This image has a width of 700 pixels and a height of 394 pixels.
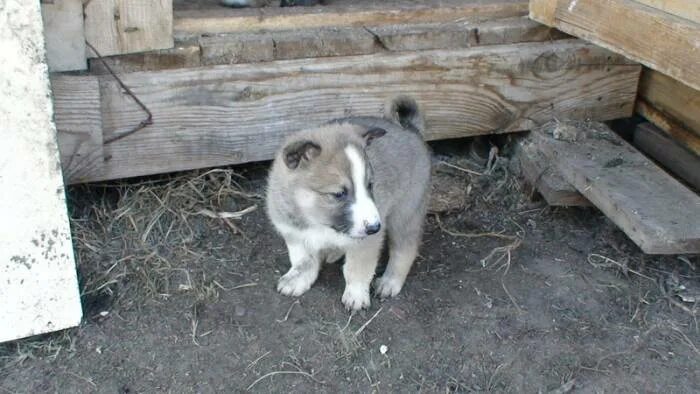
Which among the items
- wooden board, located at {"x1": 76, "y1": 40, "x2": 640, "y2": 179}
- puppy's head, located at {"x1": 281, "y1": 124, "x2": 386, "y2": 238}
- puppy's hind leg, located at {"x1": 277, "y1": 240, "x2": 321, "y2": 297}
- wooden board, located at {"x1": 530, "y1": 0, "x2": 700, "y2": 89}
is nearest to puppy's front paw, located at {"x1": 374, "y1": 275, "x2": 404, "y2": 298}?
puppy's hind leg, located at {"x1": 277, "y1": 240, "x2": 321, "y2": 297}

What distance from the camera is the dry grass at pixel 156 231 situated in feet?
12.1

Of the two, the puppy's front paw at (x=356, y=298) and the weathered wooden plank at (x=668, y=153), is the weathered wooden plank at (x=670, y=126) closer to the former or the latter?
the weathered wooden plank at (x=668, y=153)

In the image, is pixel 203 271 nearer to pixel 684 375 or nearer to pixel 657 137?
pixel 684 375

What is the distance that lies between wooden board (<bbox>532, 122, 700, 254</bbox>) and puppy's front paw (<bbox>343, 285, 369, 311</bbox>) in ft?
4.45

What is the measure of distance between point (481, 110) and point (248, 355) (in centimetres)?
215

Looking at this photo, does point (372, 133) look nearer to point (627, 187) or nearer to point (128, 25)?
point (128, 25)

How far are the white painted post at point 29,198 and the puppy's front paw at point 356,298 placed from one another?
4.02 feet

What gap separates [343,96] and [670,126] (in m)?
2.10

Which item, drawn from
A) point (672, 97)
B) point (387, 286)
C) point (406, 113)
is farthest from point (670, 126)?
point (387, 286)

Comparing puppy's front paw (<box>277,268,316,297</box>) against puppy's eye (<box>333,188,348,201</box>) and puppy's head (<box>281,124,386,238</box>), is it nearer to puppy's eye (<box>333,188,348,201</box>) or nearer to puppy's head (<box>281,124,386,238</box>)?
puppy's head (<box>281,124,386,238</box>)

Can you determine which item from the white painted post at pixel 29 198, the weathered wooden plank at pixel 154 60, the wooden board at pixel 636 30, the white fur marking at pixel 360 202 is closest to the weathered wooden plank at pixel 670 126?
the wooden board at pixel 636 30

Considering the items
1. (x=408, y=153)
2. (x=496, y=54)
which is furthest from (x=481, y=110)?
(x=408, y=153)

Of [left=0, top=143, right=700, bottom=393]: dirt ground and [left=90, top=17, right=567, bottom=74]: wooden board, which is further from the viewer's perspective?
[left=90, top=17, right=567, bottom=74]: wooden board

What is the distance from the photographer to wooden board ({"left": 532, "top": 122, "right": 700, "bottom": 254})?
370cm
